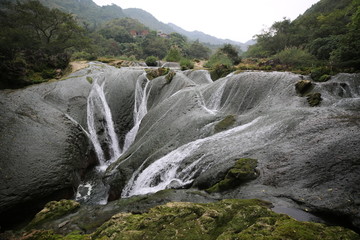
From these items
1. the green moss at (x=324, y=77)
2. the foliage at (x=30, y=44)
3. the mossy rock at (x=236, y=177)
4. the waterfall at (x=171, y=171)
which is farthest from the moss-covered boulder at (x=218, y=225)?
the foliage at (x=30, y=44)

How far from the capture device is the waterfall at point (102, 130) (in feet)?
44.2

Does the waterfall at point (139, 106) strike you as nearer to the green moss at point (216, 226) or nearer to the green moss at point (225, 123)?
the green moss at point (225, 123)

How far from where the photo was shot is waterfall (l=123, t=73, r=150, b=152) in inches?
595

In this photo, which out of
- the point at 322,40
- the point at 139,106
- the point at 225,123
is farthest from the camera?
the point at 322,40

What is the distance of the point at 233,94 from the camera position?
12.0 metres

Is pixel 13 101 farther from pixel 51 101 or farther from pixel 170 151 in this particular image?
pixel 170 151

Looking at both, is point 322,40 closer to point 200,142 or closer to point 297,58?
point 297,58

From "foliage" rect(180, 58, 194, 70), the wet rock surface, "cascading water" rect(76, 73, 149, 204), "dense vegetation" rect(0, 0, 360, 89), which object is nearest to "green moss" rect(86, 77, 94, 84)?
"cascading water" rect(76, 73, 149, 204)

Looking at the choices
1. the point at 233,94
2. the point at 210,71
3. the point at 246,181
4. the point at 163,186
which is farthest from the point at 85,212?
the point at 210,71

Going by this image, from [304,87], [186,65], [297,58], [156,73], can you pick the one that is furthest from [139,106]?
[297,58]

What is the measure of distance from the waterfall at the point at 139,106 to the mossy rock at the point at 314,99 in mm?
12024

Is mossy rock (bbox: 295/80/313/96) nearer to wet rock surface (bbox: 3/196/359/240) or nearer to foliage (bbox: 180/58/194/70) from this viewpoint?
wet rock surface (bbox: 3/196/359/240)

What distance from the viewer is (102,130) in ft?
47.1

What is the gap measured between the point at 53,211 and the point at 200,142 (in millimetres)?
6323
